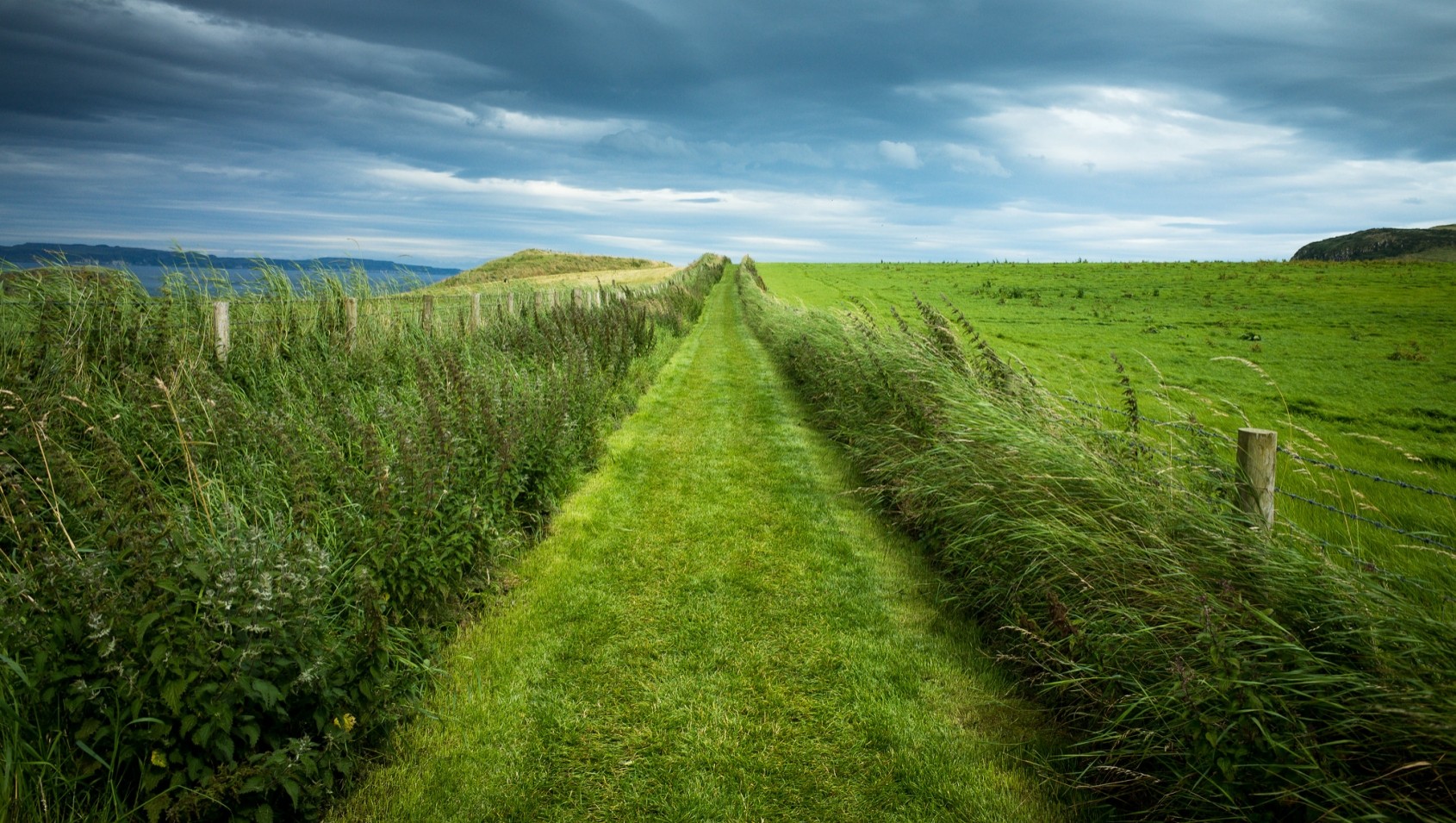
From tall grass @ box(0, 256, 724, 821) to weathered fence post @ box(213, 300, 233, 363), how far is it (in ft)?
0.24

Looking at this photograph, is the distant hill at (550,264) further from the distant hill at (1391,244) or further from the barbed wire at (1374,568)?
the distant hill at (1391,244)

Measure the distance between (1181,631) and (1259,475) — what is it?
3.63 feet

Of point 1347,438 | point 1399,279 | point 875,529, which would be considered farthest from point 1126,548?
Result: point 1399,279

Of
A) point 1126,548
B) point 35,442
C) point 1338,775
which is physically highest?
point 35,442

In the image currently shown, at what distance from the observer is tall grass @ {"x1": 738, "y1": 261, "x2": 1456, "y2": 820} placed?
2.30m

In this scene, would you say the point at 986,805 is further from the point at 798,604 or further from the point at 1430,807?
the point at 798,604

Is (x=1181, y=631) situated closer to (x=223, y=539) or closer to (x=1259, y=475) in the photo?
(x=1259, y=475)

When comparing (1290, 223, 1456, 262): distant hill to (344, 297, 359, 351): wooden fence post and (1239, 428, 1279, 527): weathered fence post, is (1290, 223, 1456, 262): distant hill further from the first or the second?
(344, 297, 359, 351): wooden fence post

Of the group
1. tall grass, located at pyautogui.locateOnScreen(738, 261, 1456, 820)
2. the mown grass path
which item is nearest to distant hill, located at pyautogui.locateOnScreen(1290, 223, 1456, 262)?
tall grass, located at pyautogui.locateOnScreen(738, 261, 1456, 820)

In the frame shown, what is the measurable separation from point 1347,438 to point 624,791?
11366 mm

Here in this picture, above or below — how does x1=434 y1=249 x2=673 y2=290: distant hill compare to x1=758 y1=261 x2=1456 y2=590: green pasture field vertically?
above

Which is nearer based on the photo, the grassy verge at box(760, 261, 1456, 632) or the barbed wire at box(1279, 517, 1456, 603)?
the barbed wire at box(1279, 517, 1456, 603)

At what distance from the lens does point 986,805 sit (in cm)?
289

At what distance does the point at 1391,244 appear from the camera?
100 metres
